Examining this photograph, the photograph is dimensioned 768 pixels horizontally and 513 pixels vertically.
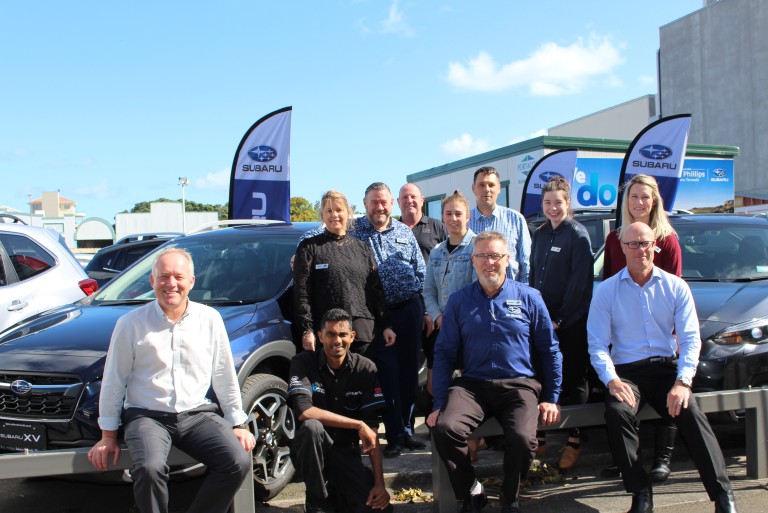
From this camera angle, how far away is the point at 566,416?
430 cm

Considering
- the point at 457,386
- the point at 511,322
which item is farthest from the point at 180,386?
the point at 511,322

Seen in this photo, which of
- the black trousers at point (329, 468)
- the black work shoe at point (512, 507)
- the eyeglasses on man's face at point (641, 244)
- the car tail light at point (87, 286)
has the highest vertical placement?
the eyeglasses on man's face at point (641, 244)

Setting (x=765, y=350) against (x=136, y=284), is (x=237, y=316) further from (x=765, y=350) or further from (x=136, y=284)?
(x=765, y=350)

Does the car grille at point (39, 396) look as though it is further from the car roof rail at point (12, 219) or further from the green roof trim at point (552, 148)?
the green roof trim at point (552, 148)

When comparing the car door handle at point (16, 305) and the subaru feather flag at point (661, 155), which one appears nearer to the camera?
the car door handle at point (16, 305)

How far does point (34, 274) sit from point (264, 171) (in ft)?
14.1

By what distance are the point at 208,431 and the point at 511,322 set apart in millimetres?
1863

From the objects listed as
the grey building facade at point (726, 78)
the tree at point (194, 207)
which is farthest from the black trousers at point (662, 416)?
the tree at point (194, 207)

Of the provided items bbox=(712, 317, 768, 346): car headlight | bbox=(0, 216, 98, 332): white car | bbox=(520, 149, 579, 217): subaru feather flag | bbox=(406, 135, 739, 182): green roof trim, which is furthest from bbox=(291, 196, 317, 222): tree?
bbox=(712, 317, 768, 346): car headlight

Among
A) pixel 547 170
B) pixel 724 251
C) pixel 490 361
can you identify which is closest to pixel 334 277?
pixel 490 361

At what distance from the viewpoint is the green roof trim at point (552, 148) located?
708 inches

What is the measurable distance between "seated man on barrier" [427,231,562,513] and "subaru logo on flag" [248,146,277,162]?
677 cm

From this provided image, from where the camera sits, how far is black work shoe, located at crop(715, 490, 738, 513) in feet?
12.5

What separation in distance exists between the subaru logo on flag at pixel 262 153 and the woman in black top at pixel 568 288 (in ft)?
20.9
